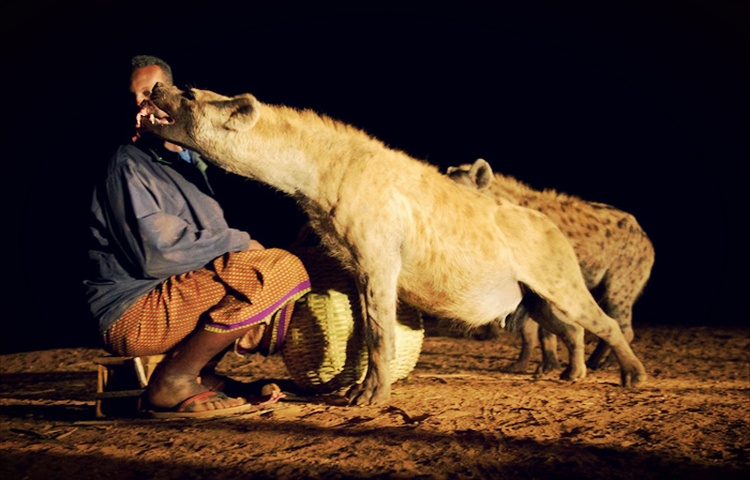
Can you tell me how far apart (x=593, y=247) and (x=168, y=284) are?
1.87 metres

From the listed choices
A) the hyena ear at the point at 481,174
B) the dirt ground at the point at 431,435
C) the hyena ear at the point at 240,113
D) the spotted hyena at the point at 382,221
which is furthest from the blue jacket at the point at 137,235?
the hyena ear at the point at 481,174

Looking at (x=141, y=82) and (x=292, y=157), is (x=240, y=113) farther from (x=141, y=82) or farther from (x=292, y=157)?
(x=141, y=82)

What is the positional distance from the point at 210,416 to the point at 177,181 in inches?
27.8

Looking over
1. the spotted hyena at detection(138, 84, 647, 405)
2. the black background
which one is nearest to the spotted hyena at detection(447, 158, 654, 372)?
the spotted hyena at detection(138, 84, 647, 405)

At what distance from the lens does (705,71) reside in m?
6.14

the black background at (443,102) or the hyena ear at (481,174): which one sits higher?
the black background at (443,102)

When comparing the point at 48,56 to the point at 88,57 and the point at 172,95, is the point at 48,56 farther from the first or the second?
the point at 172,95

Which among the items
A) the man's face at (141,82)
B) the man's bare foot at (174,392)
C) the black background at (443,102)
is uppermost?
the black background at (443,102)

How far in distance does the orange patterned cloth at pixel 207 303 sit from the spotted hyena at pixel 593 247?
120cm

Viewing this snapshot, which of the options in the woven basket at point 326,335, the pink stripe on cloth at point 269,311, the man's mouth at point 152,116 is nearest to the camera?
→ the pink stripe on cloth at point 269,311

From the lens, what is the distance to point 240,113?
6.35 feet

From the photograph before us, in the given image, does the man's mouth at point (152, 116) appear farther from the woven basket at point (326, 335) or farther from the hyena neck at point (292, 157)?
the woven basket at point (326, 335)

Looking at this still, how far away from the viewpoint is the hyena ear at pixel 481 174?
108 inches

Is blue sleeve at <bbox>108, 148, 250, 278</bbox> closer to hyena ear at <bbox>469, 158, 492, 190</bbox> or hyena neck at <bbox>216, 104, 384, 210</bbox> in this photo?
hyena neck at <bbox>216, 104, 384, 210</bbox>
